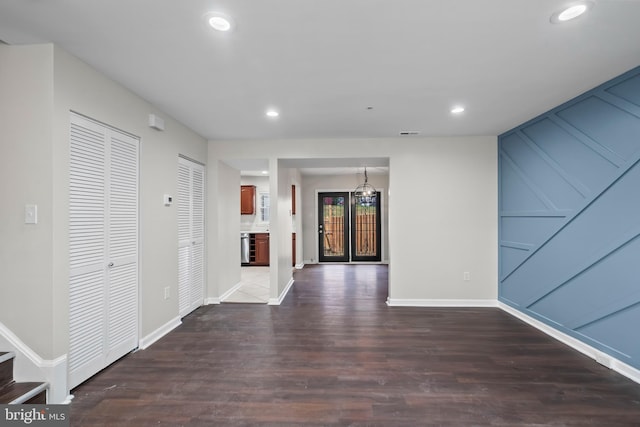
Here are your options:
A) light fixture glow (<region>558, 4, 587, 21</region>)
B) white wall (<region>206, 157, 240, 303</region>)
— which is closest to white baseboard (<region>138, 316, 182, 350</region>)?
white wall (<region>206, 157, 240, 303</region>)

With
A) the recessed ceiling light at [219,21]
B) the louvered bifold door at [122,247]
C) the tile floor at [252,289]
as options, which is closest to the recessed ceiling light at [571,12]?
the recessed ceiling light at [219,21]

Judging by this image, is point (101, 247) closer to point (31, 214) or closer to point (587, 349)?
point (31, 214)

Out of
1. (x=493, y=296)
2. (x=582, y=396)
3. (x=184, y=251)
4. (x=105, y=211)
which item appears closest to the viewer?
(x=582, y=396)

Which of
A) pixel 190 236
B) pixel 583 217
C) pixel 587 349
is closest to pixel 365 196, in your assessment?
pixel 190 236

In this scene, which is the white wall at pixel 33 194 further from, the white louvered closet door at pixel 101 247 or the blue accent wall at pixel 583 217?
the blue accent wall at pixel 583 217

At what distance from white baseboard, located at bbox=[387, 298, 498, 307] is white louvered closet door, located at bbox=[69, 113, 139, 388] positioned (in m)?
3.30

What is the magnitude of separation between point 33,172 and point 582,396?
4214 mm

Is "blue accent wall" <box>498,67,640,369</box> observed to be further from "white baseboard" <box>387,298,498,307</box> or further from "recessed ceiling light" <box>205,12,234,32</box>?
"recessed ceiling light" <box>205,12,234,32</box>

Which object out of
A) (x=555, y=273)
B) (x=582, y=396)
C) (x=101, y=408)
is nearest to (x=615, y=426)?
(x=582, y=396)

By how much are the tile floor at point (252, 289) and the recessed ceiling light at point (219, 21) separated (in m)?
3.61

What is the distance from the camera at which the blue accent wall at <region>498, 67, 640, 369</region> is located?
2.30m

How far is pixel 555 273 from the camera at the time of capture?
9.88 ft

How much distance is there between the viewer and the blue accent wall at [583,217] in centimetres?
230

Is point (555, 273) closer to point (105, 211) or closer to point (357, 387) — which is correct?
point (357, 387)
